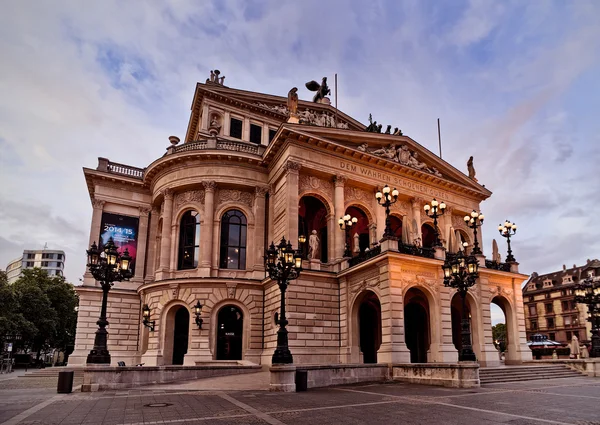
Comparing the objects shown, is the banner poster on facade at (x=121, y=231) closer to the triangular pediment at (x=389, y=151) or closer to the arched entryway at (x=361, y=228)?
the triangular pediment at (x=389, y=151)

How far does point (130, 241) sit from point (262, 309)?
44.7 ft

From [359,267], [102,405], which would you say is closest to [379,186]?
[359,267]

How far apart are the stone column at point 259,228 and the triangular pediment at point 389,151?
5.63m

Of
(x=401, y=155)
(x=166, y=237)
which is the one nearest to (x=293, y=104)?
(x=401, y=155)

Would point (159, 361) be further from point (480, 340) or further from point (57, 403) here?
point (480, 340)

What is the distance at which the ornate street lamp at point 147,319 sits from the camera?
1218 inches

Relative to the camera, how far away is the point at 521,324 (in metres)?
29.6

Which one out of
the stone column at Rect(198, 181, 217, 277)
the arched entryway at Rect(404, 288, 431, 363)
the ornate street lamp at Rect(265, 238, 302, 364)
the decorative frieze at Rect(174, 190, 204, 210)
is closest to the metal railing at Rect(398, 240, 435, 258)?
the arched entryway at Rect(404, 288, 431, 363)

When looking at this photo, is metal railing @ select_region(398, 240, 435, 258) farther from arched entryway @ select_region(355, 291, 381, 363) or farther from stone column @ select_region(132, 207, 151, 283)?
stone column @ select_region(132, 207, 151, 283)

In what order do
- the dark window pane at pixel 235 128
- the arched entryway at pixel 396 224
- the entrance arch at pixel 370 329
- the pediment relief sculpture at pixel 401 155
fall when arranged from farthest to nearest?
the dark window pane at pixel 235 128 < the arched entryway at pixel 396 224 < the pediment relief sculpture at pixel 401 155 < the entrance arch at pixel 370 329

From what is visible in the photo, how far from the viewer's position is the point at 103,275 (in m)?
19.6

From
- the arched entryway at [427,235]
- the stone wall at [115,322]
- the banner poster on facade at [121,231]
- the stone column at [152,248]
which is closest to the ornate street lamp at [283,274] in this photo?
the stone column at [152,248]

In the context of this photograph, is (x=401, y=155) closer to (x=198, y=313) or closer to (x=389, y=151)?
(x=389, y=151)

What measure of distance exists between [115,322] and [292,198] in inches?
684
